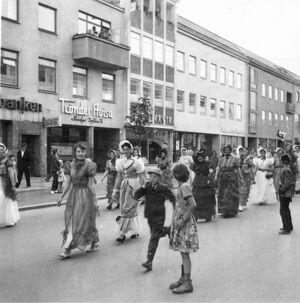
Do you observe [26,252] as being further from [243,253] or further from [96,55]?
[96,55]

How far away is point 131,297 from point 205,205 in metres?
5.92

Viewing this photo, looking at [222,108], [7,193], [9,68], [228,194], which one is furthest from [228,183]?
[222,108]

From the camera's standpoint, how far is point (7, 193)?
399 inches

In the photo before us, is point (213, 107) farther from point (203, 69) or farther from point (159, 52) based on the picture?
point (159, 52)

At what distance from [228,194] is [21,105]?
44.7 feet

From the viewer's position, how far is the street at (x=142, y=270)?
5.14 metres

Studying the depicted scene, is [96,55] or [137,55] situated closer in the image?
[96,55]

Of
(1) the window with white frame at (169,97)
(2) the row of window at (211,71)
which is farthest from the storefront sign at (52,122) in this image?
(2) the row of window at (211,71)

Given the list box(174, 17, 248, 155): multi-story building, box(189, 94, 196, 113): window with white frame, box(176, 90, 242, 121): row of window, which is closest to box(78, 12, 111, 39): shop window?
box(174, 17, 248, 155): multi-story building

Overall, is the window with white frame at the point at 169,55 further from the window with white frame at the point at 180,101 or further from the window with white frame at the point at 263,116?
the window with white frame at the point at 263,116

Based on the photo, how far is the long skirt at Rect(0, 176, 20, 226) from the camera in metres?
9.87

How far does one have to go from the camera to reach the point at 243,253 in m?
7.23

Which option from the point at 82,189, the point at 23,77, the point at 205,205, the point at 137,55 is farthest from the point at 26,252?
the point at 137,55

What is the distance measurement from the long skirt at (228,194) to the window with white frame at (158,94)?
21512 millimetres
